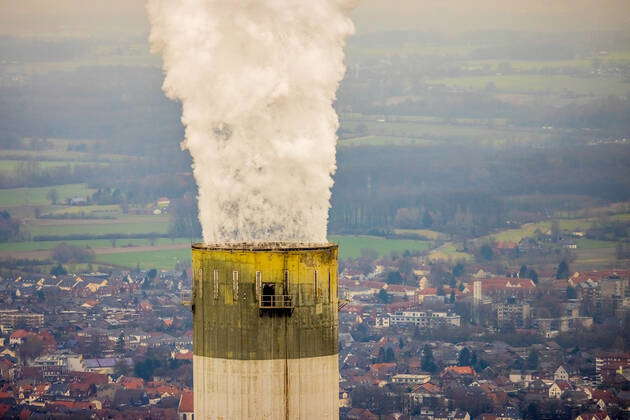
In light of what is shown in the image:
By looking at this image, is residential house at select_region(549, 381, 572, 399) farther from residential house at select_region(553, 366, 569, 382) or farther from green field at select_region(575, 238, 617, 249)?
green field at select_region(575, 238, 617, 249)

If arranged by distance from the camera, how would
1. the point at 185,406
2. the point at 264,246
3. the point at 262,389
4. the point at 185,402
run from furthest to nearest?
the point at 185,402
the point at 185,406
the point at 264,246
the point at 262,389

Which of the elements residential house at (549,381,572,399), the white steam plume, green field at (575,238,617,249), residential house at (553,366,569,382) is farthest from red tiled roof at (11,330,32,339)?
the white steam plume

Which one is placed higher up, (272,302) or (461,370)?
(272,302)

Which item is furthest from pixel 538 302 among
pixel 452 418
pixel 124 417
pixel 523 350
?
pixel 124 417

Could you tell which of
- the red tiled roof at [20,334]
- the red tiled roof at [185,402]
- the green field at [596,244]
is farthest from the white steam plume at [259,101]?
the green field at [596,244]

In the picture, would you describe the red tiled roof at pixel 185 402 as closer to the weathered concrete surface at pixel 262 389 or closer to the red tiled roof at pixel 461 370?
the red tiled roof at pixel 461 370

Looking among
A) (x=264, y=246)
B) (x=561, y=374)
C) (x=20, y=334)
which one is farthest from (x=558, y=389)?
(x=264, y=246)

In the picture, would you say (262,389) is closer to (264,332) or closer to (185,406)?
(264,332)
